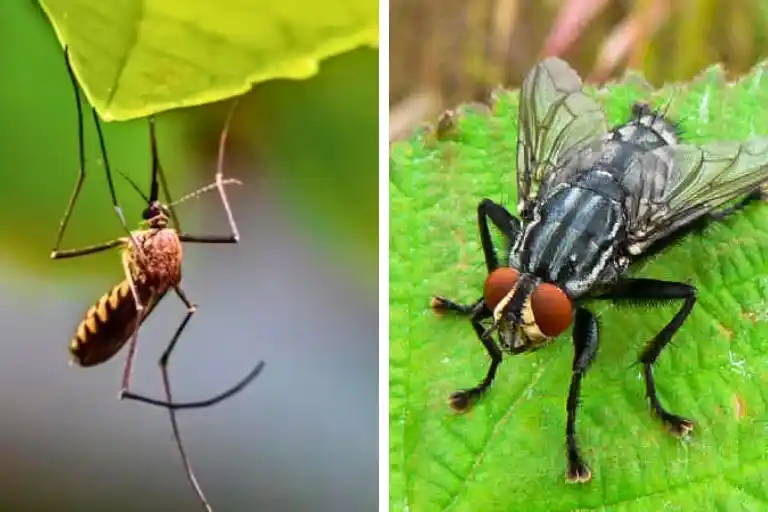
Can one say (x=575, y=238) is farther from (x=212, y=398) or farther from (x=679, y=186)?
(x=212, y=398)

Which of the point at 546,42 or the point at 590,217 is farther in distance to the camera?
the point at 546,42

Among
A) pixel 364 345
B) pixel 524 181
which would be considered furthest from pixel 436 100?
pixel 364 345

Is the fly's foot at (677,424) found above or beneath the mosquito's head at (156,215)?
beneath

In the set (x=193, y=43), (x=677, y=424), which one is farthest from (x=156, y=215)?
(x=677, y=424)

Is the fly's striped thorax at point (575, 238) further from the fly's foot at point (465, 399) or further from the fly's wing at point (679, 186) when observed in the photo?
the fly's foot at point (465, 399)

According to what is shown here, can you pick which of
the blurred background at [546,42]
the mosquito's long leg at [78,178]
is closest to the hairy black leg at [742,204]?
the blurred background at [546,42]
